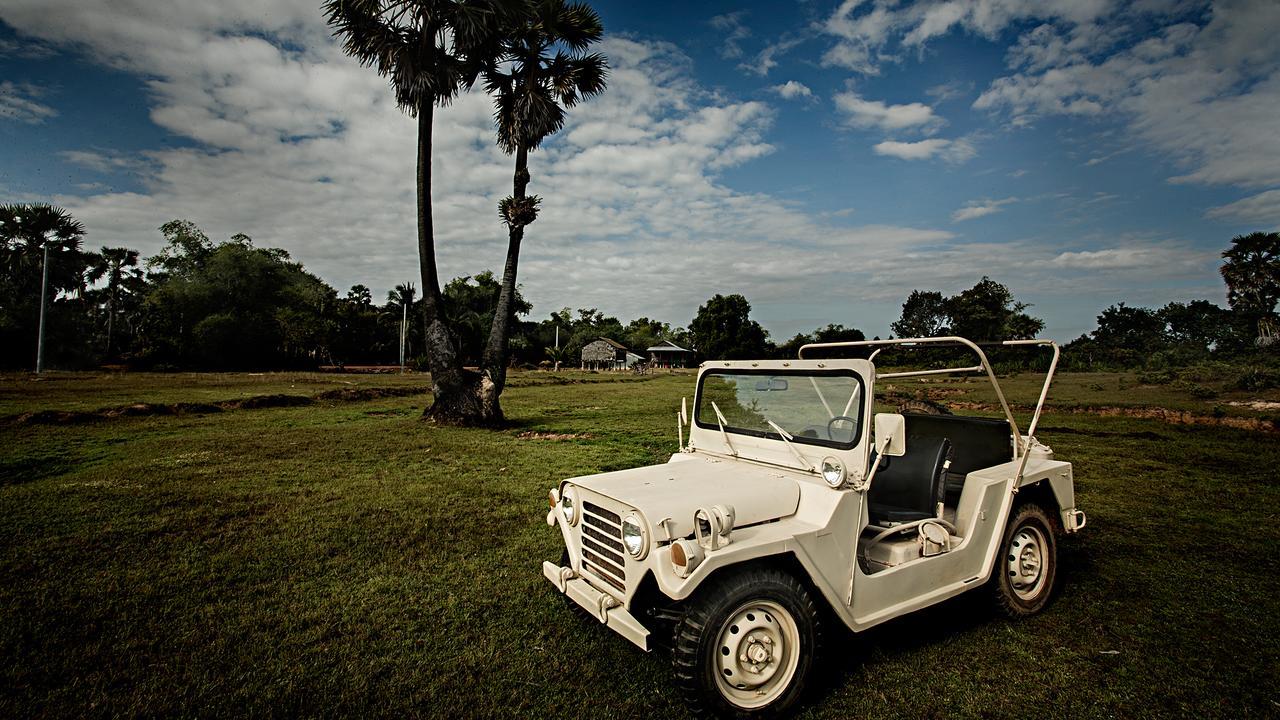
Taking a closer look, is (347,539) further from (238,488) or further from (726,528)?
(726,528)

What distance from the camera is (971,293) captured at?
47.2 m

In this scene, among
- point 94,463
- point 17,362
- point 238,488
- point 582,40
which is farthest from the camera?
point 17,362

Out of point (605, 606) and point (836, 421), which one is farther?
point (836, 421)

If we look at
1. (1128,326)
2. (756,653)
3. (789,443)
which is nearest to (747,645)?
(756,653)

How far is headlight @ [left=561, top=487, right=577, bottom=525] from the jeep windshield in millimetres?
1266

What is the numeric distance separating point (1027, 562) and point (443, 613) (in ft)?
14.4

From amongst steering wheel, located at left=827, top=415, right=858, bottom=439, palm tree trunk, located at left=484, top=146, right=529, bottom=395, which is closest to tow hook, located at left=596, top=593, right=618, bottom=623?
steering wheel, located at left=827, top=415, right=858, bottom=439

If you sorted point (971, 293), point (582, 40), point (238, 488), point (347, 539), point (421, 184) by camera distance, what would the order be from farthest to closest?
point (971, 293) → point (582, 40) → point (421, 184) → point (238, 488) → point (347, 539)

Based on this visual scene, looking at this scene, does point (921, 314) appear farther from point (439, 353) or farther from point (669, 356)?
point (439, 353)

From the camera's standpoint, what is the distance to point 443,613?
13.4 ft

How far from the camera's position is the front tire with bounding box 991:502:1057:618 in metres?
3.99

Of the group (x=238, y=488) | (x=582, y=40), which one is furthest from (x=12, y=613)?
(x=582, y=40)

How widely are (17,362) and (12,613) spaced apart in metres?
44.3

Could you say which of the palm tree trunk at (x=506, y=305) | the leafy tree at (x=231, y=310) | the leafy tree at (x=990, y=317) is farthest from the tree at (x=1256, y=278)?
the leafy tree at (x=231, y=310)
